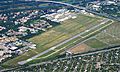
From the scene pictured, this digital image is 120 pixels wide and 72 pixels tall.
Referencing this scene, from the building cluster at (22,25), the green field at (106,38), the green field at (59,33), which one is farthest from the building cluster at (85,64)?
the building cluster at (22,25)

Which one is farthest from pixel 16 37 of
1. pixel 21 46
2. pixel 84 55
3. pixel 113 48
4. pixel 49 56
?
pixel 113 48

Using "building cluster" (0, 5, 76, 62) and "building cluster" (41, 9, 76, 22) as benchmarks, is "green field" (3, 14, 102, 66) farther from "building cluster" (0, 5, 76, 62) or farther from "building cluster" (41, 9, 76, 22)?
"building cluster" (41, 9, 76, 22)

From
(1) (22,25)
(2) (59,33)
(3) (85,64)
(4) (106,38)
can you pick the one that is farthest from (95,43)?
(1) (22,25)

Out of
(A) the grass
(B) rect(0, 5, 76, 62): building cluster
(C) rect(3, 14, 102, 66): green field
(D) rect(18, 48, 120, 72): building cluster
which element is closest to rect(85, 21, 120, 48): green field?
(A) the grass

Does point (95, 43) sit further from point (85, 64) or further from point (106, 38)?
point (85, 64)

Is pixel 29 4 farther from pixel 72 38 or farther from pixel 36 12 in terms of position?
pixel 72 38

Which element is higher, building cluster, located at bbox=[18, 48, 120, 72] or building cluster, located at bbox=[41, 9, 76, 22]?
building cluster, located at bbox=[41, 9, 76, 22]
